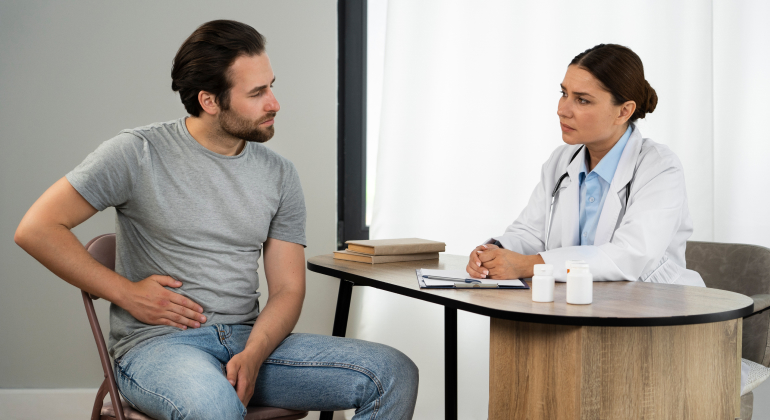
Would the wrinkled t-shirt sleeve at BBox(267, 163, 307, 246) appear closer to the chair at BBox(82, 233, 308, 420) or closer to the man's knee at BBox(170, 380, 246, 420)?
the chair at BBox(82, 233, 308, 420)

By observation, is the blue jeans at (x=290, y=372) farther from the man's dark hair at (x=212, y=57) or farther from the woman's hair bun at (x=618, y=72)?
the woman's hair bun at (x=618, y=72)

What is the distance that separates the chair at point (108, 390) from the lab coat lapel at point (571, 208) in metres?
0.94

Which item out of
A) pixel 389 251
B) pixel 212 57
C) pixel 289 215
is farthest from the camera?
pixel 389 251

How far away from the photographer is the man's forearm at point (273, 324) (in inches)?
57.1

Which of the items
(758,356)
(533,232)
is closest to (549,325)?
(533,232)

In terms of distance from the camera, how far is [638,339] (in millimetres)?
1230

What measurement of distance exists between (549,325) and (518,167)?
1.51 meters

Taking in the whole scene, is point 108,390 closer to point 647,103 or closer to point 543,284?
point 543,284

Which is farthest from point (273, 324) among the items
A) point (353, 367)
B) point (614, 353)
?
point (614, 353)

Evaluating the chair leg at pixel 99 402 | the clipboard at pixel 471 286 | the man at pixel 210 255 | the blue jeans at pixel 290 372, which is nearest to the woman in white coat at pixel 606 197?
the clipboard at pixel 471 286

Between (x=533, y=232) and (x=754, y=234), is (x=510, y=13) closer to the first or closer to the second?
(x=533, y=232)

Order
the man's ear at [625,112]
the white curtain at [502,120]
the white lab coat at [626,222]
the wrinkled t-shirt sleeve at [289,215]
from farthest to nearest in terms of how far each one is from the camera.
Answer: the white curtain at [502,120] < the man's ear at [625,112] < the wrinkled t-shirt sleeve at [289,215] < the white lab coat at [626,222]

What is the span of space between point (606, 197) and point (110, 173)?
134 centimetres

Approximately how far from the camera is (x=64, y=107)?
264cm
